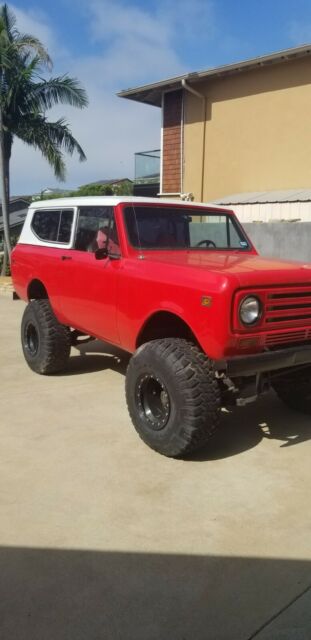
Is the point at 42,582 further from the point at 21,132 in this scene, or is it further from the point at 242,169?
the point at 21,132

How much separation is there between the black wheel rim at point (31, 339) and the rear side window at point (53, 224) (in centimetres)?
100

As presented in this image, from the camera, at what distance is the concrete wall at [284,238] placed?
9.39m

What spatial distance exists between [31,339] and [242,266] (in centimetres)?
312

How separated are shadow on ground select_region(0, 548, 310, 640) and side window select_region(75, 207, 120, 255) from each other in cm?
265

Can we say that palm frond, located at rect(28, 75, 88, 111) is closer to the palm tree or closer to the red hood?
the palm tree

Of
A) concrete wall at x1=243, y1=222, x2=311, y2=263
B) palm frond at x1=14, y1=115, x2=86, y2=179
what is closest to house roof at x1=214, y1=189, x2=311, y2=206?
concrete wall at x1=243, y1=222, x2=311, y2=263

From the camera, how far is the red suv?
143 inches

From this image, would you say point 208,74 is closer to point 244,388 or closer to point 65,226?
point 65,226

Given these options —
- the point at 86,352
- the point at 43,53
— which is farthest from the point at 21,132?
the point at 86,352

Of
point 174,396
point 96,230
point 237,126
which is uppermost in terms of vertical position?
point 237,126

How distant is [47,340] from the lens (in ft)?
19.2

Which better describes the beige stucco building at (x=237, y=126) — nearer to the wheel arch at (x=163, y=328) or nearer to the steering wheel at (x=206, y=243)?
the steering wheel at (x=206, y=243)

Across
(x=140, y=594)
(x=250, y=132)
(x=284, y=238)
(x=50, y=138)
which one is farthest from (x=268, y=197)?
(x=140, y=594)

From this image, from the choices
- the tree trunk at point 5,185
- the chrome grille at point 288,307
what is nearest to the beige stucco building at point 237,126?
the tree trunk at point 5,185
